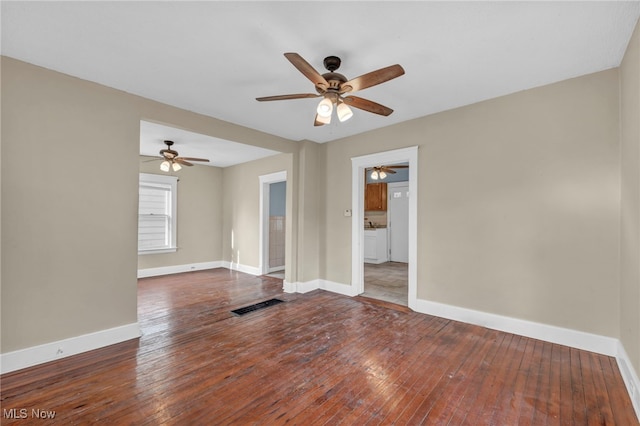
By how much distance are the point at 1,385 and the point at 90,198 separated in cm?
161

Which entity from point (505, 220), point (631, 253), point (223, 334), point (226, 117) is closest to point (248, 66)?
point (226, 117)

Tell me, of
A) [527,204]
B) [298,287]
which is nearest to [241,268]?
[298,287]

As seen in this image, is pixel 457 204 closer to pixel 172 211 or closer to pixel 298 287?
pixel 298 287

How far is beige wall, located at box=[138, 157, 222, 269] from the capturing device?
6248mm

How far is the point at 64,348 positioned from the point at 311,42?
138 inches

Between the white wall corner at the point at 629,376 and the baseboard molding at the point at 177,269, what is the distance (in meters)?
6.95

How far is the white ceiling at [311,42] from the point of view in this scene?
1.85 metres

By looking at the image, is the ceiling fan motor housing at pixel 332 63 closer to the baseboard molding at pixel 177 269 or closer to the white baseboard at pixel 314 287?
the white baseboard at pixel 314 287

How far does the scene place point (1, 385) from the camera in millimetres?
2117

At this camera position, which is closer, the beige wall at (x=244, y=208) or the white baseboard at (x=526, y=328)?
the white baseboard at (x=526, y=328)

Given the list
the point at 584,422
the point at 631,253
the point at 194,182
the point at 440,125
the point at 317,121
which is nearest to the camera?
the point at 584,422

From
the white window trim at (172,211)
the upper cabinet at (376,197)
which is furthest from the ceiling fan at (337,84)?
the upper cabinet at (376,197)

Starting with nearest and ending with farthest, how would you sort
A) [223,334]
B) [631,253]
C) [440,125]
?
1. [631,253]
2. [223,334]
3. [440,125]

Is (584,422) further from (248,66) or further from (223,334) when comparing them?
(248,66)
